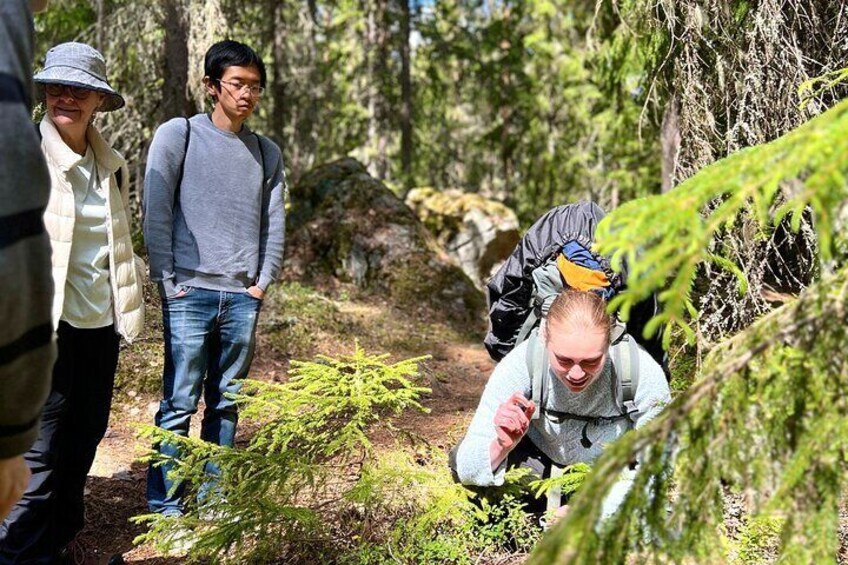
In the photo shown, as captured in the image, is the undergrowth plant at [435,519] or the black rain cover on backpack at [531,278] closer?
the undergrowth plant at [435,519]

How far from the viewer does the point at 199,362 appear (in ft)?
13.1

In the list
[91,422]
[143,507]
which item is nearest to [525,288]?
[91,422]

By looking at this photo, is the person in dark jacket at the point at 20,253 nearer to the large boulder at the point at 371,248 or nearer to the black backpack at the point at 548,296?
the black backpack at the point at 548,296

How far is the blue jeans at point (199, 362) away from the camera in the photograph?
12.9ft

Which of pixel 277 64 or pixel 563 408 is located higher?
pixel 277 64

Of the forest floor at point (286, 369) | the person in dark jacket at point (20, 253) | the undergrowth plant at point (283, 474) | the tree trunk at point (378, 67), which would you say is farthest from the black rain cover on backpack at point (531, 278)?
the tree trunk at point (378, 67)

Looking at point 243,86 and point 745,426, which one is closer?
point 745,426

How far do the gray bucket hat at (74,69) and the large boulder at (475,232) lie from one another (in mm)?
8690

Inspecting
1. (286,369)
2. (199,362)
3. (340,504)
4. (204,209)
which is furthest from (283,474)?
(286,369)

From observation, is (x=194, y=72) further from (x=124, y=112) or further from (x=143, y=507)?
(x=143, y=507)

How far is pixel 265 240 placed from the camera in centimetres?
434

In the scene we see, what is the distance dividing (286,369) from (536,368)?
4.19 metres

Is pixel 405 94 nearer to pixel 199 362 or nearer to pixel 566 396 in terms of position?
pixel 199 362

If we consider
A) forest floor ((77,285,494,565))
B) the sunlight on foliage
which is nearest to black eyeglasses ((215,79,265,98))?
forest floor ((77,285,494,565))
